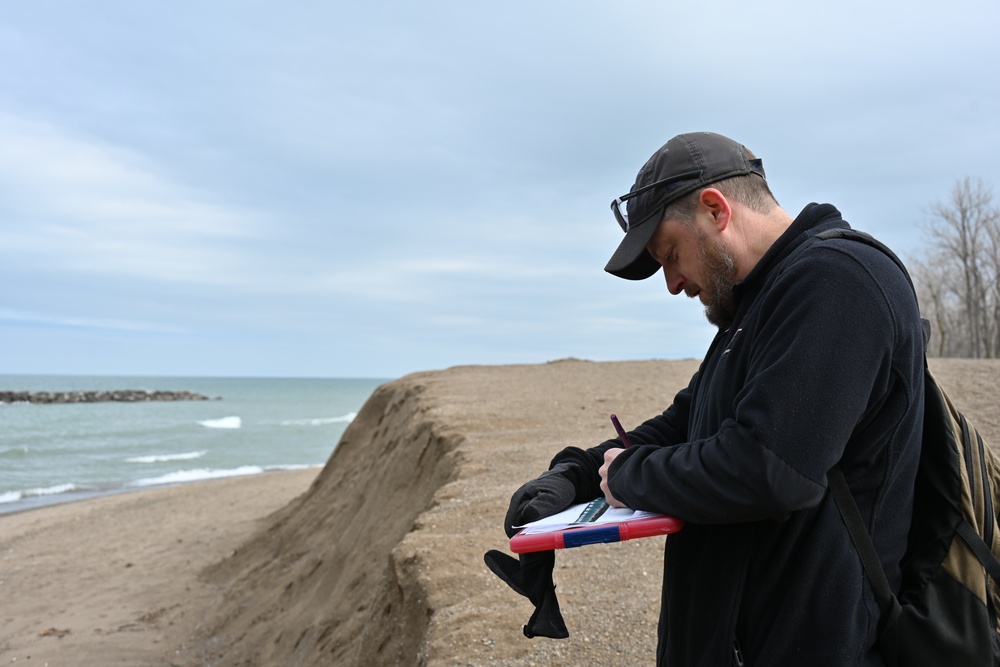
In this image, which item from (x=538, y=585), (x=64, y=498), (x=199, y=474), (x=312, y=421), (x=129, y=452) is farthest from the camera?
(x=312, y=421)

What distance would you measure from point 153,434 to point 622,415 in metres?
34.6

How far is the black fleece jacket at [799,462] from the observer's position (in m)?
1.59

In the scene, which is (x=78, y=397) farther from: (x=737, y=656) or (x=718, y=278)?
(x=737, y=656)

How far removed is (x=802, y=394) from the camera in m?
1.59

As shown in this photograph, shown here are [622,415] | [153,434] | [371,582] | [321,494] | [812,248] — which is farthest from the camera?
[153,434]

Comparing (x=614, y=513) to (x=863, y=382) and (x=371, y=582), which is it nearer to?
(x=863, y=382)

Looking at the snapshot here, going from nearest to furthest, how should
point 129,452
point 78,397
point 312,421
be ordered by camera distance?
1. point 129,452
2. point 312,421
3. point 78,397

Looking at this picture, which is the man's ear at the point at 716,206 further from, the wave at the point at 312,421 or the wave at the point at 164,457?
the wave at the point at 312,421

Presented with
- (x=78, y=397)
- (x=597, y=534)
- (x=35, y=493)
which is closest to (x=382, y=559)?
(x=597, y=534)

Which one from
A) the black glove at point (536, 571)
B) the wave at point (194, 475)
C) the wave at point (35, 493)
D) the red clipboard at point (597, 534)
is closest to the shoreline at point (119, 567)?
the wave at point (35, 493)

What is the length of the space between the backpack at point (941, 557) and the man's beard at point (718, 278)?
10.6 inches

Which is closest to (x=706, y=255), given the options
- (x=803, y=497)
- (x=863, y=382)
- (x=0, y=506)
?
(x=863, y=382)

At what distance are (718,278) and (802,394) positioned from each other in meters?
0.49

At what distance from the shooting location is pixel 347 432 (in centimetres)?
1304
